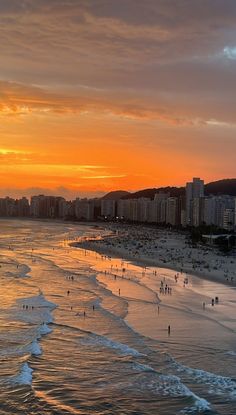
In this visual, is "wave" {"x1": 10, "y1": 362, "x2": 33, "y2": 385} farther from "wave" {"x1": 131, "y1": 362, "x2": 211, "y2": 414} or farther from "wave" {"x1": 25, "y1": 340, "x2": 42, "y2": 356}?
"wave" {"x1": 131, "y1": 362, "x2": 211, "y2": 414}

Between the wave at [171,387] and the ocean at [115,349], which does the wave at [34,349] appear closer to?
the ocean at [115,349]

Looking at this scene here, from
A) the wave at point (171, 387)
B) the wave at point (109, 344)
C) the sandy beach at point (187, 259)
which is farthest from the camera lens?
the sandy beach at point (187, 259)

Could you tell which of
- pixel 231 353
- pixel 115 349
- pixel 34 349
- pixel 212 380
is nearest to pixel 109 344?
pixel 115 349

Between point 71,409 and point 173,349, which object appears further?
point 173,349

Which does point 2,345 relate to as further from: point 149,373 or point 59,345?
point 149,373

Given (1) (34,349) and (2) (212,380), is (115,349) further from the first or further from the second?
(2) (212,380)

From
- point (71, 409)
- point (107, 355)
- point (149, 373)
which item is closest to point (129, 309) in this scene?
point (107, 355)

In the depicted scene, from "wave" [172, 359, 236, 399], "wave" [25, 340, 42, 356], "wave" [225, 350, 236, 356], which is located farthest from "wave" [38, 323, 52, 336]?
"wave" [225, 350, 236, 356]

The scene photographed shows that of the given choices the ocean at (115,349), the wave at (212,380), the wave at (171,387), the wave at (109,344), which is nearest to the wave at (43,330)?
the ocean at (115,349)

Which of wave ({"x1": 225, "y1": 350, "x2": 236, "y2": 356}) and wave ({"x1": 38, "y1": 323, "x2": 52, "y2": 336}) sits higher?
wave ({"x1": 38, "y1": 323, "x2": 52, "y2": 336})
